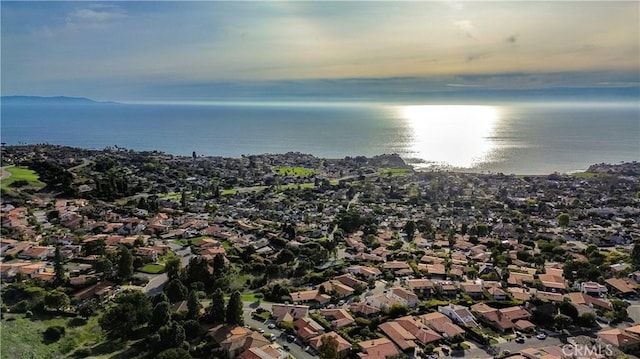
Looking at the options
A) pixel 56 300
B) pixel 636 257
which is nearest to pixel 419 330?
pixel 56 300

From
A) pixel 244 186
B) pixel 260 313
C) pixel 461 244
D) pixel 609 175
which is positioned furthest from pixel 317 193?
pixel 609 175

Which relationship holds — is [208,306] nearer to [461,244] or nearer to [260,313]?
[260,313]

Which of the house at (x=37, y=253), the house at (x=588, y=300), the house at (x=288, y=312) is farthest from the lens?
the house at (x=37, y=253)

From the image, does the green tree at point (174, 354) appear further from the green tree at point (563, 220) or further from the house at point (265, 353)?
the green tree at point (563, 220)

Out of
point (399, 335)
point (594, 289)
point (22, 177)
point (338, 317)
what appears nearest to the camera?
point (399, 335)

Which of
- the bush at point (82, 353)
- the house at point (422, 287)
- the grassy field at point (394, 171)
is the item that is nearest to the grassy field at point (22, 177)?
the bush at point (82, 353)

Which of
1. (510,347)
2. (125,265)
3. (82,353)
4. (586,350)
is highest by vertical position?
(125,265)

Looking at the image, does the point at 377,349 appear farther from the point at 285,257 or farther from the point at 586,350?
the point at 285,257

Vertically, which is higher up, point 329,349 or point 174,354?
point 329,349

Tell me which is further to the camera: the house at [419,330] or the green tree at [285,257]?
the green tree at [285,257]
